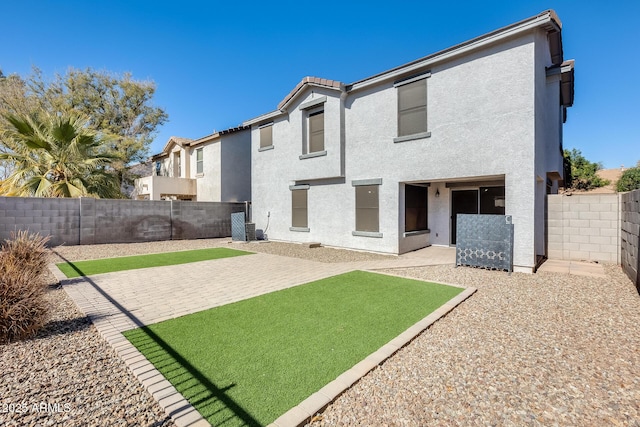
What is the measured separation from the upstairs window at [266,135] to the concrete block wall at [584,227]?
1291 cm

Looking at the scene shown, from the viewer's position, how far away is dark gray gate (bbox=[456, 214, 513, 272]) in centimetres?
859

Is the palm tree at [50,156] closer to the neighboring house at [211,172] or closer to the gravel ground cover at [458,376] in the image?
the neighboring house at [211,172]

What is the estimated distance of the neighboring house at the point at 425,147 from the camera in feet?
28.4

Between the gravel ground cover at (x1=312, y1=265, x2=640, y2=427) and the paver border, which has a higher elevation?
the paver border

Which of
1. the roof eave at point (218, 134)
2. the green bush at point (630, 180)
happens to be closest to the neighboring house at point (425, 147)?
the roof eave at point (218, 134)

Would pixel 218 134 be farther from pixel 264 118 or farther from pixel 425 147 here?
pixel 425 147

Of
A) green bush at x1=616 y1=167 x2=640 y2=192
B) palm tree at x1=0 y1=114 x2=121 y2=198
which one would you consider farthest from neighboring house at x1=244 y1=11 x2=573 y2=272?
green bush at x1=616 y1=167 x2=640 y2=192

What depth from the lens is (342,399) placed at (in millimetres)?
2959

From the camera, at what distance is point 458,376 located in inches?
133

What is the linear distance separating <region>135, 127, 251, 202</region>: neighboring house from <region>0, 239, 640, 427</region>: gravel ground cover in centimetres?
1625

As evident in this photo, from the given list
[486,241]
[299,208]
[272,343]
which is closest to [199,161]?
[299,208]

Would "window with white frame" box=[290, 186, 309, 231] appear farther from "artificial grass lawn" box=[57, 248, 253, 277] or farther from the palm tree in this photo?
the palm tree

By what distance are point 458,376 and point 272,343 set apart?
7.74 feet

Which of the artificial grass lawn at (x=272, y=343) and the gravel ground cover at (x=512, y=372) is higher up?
the artificial grass lawn at (x=272, y=343)
